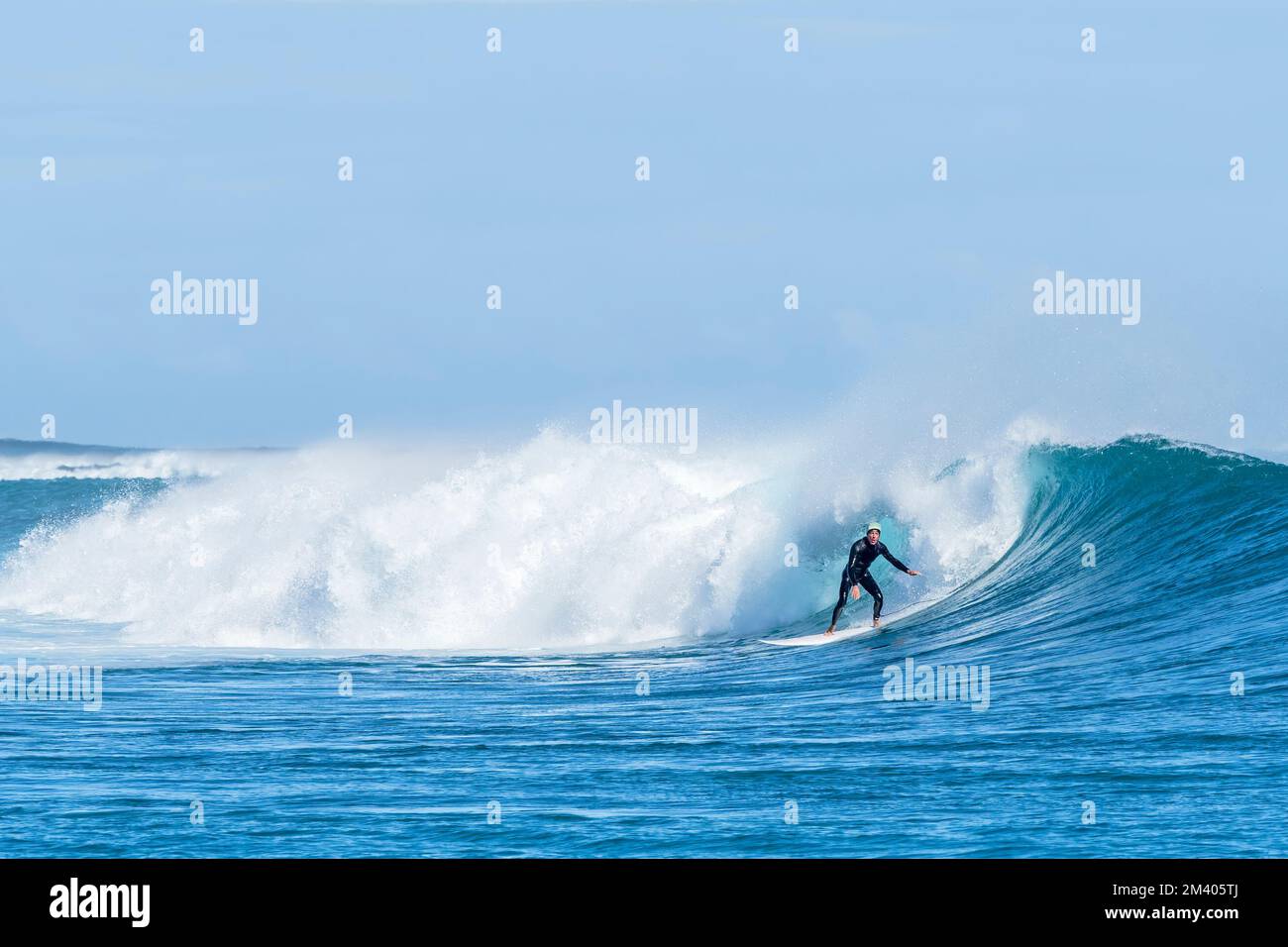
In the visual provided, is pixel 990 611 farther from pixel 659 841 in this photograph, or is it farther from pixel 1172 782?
pixel 659 841

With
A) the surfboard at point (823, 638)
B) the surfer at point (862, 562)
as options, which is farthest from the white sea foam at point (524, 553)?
the surfer at point (862, 562)

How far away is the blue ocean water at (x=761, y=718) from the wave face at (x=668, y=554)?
7cm

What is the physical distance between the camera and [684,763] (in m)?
9.42

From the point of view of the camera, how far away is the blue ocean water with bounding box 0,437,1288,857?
25.5 feet

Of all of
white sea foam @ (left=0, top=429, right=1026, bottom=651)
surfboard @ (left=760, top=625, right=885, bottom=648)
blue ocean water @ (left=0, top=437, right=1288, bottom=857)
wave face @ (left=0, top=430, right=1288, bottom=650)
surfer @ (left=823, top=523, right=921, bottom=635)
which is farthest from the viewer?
white sea foam @ (left=0, top=429, right=1026, bottom=651)

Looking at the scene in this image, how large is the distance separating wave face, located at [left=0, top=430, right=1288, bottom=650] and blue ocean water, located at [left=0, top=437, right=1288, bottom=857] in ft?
0.25

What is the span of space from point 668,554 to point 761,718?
8245 millimetres

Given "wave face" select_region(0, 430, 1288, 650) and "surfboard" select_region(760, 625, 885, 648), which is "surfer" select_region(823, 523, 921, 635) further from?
"wave face" select_region(0, 430, 1288, 650)

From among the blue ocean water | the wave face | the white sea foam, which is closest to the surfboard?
the blue ocean water

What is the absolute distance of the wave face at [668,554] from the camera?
15.8 m
